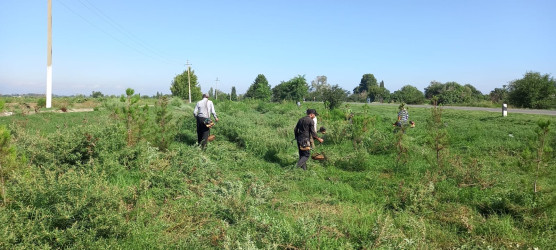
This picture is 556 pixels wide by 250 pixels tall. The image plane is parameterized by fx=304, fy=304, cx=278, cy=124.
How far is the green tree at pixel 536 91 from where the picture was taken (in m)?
24.5

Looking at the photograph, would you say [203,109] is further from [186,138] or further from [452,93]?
[452,93]

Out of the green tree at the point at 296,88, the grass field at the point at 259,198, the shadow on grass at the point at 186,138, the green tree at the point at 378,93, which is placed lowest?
the grass field at the point at 259,198

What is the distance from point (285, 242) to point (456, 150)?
7.21 metres

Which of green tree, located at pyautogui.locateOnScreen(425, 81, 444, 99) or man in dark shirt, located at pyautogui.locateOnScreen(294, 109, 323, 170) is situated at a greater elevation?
green tree, located at pyautogui.locateOnScreen(425, 81, 444, 99)

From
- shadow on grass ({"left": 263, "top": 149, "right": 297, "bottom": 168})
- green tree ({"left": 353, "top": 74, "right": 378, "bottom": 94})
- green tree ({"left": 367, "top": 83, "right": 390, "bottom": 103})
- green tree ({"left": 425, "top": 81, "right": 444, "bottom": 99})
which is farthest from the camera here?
green tree ({"left": 353, "top": 74, "right": 378, "bottom": 94})

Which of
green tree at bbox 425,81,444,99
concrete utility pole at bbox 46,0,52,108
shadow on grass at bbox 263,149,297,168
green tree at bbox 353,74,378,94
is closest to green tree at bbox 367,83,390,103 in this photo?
green tree at bbox 425,81,444,99

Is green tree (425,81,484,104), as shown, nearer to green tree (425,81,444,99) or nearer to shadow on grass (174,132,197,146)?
green tree (425,81,444,99)

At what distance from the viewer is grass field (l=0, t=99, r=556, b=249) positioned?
10.0 ft

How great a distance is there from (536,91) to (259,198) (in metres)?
29.4

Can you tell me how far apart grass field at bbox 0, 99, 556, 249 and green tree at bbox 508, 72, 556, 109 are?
2231 cm

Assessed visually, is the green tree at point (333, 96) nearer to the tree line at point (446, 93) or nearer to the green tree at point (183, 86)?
the tree line at point (446, 93)

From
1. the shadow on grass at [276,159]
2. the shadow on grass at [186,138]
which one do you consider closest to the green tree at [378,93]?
the shadow on grass at [186,138]

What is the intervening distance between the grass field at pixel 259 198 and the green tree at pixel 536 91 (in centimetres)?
2231

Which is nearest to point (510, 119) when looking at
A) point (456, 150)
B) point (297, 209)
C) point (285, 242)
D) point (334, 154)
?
point (456, 150)
